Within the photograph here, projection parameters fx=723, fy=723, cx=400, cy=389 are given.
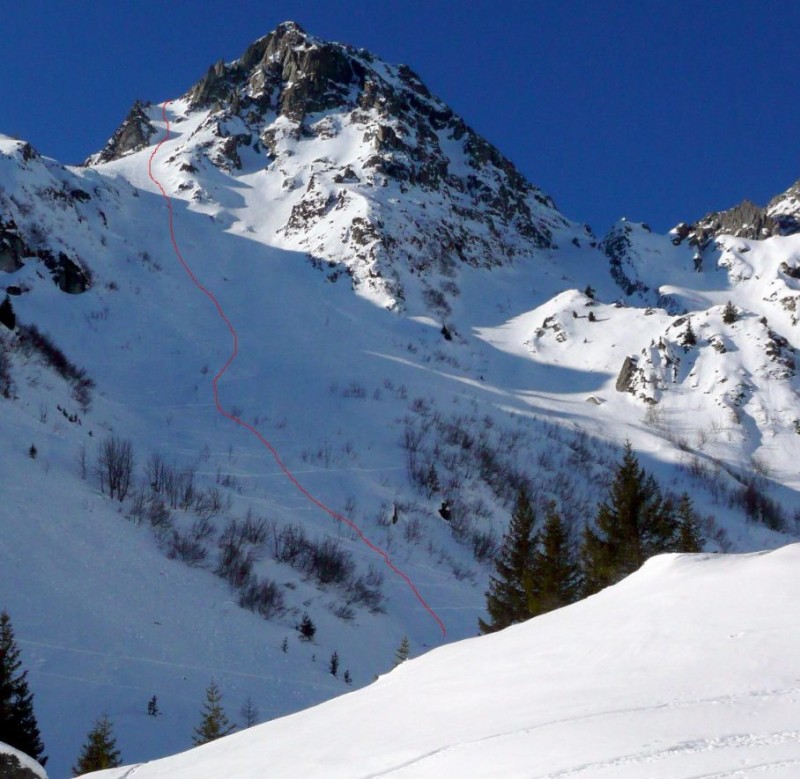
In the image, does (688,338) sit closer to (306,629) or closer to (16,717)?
(306,629)

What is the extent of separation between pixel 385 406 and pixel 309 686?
853 inches

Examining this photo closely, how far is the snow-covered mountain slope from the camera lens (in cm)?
1592

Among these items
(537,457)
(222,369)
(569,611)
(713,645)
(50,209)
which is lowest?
(713,645)

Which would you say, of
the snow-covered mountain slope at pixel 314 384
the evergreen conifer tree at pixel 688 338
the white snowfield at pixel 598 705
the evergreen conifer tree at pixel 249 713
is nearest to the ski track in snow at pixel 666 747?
the white snowfield at pixel 598 705

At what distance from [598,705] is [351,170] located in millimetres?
67490

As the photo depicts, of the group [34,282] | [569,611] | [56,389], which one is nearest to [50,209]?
[34,282]

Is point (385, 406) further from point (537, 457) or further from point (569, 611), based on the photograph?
point (569, 611)

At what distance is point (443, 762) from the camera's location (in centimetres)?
389

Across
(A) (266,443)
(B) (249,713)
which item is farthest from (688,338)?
(B) (249,713)

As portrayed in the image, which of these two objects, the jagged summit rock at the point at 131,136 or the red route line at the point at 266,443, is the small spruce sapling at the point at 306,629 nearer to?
the red route line at the point at 266,443

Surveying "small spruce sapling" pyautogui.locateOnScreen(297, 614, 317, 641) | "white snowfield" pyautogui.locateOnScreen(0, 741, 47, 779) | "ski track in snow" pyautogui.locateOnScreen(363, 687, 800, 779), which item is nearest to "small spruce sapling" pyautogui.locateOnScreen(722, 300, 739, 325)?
"small spruce sapling" pyautogui.locateOnScreen(297, 614, 317, 641)

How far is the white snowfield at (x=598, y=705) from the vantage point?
3594 mm

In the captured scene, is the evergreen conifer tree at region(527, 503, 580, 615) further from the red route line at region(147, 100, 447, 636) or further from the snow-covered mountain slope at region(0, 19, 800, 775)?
the red route line at region(147, 100, 447, 636)

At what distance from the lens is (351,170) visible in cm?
6769
